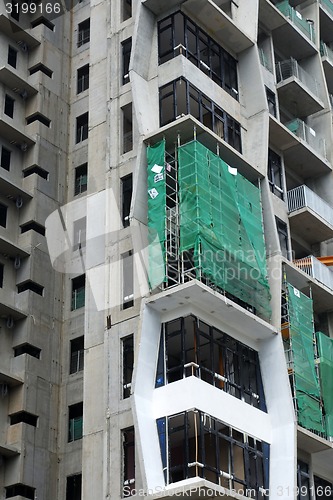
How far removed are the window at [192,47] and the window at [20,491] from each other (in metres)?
17.7

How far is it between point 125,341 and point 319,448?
8973 mm

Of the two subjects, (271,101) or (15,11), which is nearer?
(271,101)

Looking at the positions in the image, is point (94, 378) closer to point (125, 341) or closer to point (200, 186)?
point (125, 341)

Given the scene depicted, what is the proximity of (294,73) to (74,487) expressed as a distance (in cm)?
2235

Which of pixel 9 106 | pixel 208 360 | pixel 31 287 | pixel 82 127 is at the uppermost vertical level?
pixel 9 106

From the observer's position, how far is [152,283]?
32.8 metres

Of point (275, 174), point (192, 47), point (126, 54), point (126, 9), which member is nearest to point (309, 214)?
point (275, 174)

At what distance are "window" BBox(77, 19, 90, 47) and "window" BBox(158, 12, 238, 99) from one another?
9.09 m

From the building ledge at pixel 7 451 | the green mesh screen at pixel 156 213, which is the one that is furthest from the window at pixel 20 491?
the green mesh screen at pixel 156 213

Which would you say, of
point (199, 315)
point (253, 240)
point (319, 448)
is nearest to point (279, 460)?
point (319, 448)

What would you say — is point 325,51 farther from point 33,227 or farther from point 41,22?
point 33,227

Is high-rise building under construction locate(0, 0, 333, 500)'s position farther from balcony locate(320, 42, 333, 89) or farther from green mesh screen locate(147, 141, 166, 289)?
balcony locate(320, 42, 333, 89)

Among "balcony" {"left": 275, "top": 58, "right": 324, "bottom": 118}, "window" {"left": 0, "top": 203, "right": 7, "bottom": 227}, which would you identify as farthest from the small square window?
"balcony" {"left": 275, "top": 58, "right": 324, "bottom": 118}

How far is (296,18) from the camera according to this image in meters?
46.2
